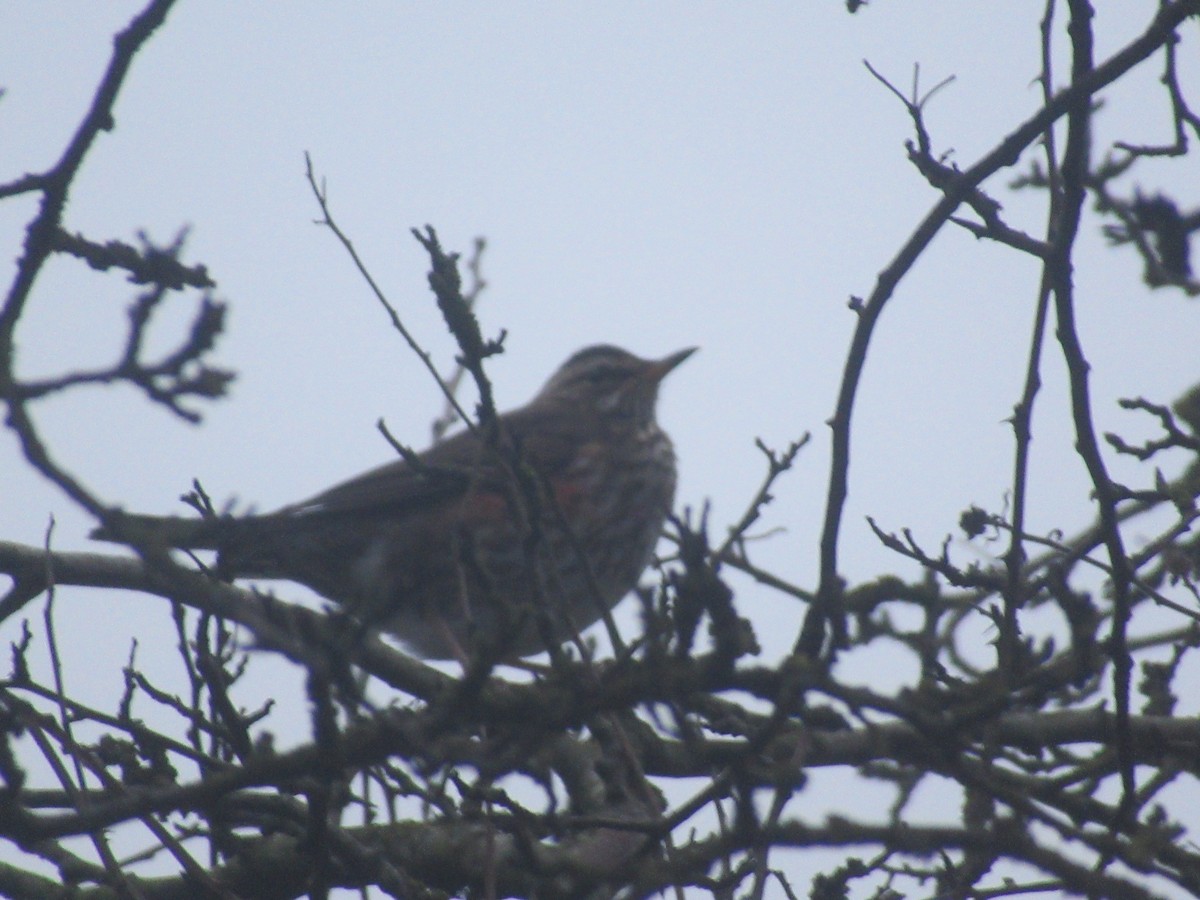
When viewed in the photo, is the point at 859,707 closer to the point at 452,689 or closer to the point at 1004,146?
the point at 452,689

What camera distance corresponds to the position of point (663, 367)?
30.3ft

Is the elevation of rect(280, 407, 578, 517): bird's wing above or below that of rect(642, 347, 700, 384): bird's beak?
below

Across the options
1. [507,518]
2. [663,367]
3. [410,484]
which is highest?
[663,367]

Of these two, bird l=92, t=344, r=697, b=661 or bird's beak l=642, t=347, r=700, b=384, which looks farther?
bird's beak l=642, t=347, r=700, b=384

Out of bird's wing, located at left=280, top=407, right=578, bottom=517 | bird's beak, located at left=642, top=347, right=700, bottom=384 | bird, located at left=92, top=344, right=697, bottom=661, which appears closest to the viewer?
bird, located at left=92, top=344, right=697, bottom=661

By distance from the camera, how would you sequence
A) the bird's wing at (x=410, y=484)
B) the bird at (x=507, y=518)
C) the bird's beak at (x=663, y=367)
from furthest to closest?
the bird's beak at (x=663, y=367) < the bird's wing at (x=410, y=484) < the bird at (x=507, y=518)

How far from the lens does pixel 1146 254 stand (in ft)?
16.3

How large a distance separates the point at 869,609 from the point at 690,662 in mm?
1157

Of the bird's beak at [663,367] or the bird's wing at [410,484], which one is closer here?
the bird's wing at [410,484]

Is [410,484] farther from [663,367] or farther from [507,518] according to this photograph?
[663,367]

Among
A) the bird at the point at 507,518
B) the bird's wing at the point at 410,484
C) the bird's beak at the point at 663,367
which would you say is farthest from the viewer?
the bird's beak at the point at 663,367

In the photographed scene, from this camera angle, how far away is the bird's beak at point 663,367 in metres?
9.20

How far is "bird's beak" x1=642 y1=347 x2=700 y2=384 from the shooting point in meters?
9.20

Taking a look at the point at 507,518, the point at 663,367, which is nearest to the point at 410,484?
the point at 507,518
